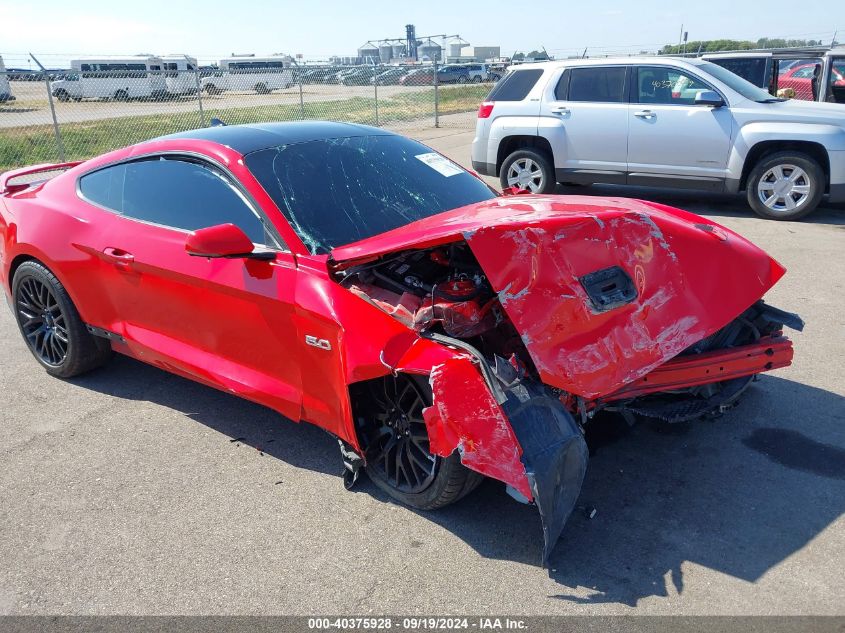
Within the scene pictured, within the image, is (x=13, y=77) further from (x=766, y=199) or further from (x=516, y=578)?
(x=516, y=578)

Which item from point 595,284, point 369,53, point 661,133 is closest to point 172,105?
point 661,133

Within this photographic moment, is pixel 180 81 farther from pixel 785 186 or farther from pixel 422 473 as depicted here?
pixel 422 473

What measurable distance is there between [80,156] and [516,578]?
14.7 meters

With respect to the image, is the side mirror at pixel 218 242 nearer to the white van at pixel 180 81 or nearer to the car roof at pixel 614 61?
the car roof at pixel 614 61

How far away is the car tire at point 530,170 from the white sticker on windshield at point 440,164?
558cm

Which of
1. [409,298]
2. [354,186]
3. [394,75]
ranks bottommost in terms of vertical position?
[409,298]

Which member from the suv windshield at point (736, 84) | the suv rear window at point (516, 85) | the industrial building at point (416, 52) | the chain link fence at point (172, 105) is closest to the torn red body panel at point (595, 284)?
the suv windshield at point (736, 84)

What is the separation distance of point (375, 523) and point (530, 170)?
25.0 feet

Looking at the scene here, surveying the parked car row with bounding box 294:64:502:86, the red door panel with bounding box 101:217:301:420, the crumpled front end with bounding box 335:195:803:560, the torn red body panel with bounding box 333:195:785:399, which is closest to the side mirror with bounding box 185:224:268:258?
the red door panel with bounding box 101:217:301:420

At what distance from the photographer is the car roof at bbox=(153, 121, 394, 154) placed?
4046 mm

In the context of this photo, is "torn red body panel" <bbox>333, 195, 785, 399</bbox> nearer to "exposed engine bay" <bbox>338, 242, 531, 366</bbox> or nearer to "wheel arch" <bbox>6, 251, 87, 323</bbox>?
"exposed engine bay" <bbox>338, 242, 531, 366</bbox>

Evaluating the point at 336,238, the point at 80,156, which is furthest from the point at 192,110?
the point at 336,238

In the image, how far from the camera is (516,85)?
33.5 feet

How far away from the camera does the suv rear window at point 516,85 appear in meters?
10.1
